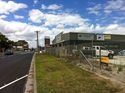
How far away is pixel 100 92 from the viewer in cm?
1069

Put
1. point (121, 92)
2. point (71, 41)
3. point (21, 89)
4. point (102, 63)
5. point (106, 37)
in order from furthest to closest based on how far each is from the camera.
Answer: point (106, 37) → point (71, 41) → point (102, 63) → point (21, 89) → point (121, 92)

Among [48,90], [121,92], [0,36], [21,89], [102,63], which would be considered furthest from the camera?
[0,36]

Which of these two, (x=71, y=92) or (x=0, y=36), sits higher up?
(x=0, y=36)

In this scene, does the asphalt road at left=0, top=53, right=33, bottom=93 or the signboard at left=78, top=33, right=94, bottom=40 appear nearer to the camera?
the asphalt road at left=0, top=53, right=33, bottom=93

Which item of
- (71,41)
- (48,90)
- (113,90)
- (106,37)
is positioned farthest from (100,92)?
(106,37)

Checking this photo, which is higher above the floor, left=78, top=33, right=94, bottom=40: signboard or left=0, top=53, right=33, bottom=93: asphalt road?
left=78, top=33, right=94, bottom=40: signboard

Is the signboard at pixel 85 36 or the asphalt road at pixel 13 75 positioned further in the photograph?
the signboard at pixel 85 36

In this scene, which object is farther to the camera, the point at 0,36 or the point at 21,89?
the point at 0,36

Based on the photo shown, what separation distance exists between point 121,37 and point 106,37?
5.43 m

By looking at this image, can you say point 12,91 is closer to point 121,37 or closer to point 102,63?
point 102,63

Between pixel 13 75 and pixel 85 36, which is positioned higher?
pixel 85 36

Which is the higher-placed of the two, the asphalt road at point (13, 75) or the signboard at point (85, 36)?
the signboard at point (85, 36)

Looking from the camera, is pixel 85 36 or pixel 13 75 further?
Answer: pixel 85 36

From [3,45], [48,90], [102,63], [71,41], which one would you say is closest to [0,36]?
[3,45]
